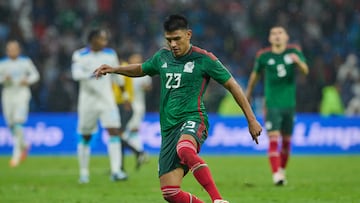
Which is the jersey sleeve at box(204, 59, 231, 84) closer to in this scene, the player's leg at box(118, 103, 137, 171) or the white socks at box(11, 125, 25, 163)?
the player's leg at box(118, 103, 137, 171)

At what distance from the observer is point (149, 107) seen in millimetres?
27125

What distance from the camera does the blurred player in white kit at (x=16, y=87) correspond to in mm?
20984

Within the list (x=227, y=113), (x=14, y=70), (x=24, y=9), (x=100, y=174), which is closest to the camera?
(x=100, y=174)

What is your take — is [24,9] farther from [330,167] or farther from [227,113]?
[330,167]

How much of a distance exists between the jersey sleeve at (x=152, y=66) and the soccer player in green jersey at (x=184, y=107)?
8cm

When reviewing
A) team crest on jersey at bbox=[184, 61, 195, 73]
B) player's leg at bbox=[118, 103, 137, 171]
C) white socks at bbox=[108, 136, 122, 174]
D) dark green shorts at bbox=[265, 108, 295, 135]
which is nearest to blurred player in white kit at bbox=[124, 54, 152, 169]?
player's leg at bbox=[118, 103, 137, 171]

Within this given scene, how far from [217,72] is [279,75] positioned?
6.15 m

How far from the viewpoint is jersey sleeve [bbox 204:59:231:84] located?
8992mm

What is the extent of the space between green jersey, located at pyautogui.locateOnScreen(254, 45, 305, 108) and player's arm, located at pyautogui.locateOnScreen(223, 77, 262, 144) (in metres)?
6.07

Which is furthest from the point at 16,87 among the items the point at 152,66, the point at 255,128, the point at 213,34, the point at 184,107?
the point at 255,128

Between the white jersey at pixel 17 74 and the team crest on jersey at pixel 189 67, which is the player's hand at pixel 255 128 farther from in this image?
the white jersey at pixel 17 74

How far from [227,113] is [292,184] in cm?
1253

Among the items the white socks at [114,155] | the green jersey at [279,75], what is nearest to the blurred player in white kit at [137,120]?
the white socks at [114,155]

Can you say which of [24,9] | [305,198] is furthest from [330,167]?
[24,9]
